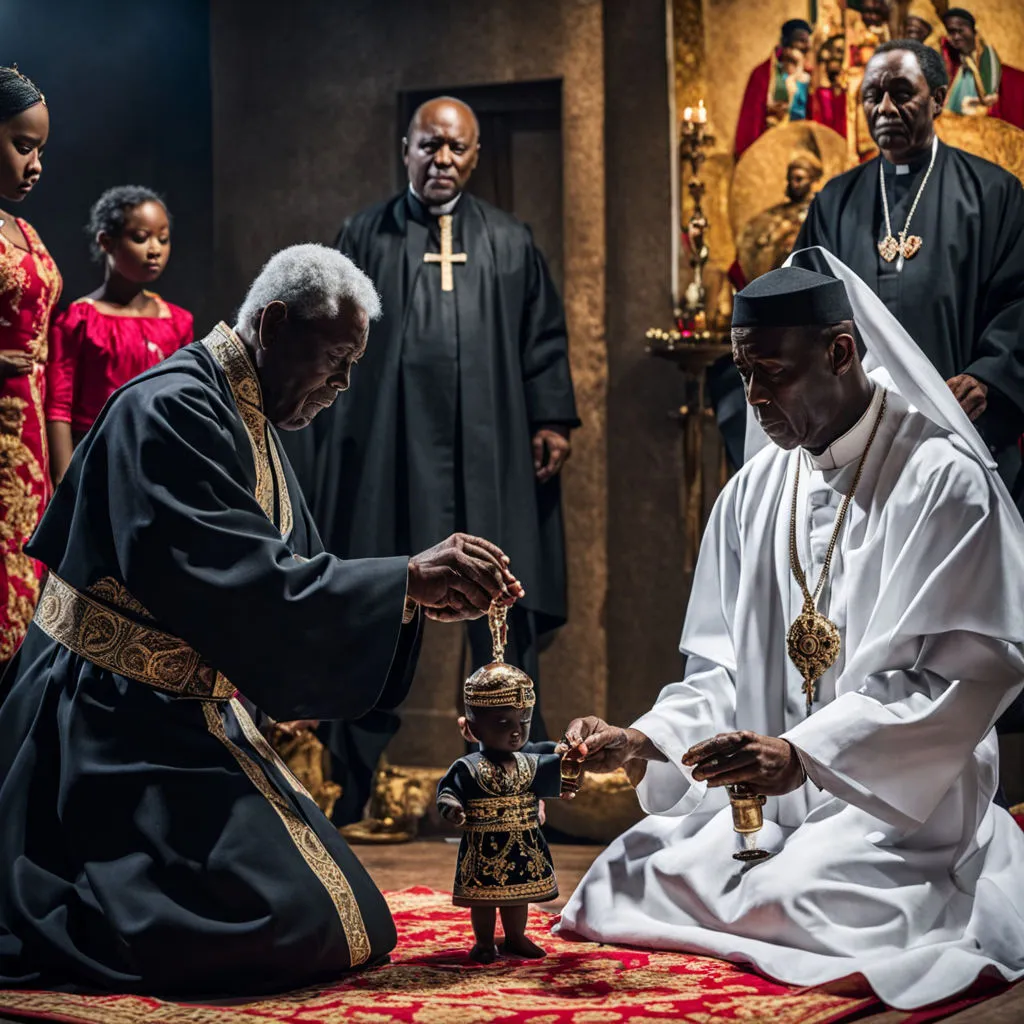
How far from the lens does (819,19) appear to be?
7.18 m

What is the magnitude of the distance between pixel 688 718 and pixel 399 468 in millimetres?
2808

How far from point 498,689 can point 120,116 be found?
14.8 feet

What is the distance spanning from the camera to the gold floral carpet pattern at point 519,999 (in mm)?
3531

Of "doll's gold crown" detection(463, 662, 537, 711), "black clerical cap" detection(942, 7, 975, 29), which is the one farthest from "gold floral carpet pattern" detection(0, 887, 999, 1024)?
"black clerical cap" detection(942, 7, 975, 29)

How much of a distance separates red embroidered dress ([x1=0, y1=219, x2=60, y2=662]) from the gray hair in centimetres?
181

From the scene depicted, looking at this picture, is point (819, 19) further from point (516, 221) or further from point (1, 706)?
point (1, 706)

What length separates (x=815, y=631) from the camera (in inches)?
169

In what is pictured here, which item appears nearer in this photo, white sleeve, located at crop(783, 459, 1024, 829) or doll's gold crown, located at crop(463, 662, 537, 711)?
white sleeve, located at crop(783, 459, 1024, 829)

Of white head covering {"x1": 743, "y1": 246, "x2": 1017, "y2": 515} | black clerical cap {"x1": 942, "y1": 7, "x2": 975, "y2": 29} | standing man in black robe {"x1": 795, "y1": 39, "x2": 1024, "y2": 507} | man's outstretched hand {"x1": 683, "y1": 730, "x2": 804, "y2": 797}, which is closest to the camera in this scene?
man's outstretched hand {"x1": 683, "y1": 730, "x2": 804, "y2": 797}

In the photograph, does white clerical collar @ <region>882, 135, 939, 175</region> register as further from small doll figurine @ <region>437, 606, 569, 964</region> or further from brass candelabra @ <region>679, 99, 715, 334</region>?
small doll figurine @ <region>437, 606, 569, 964</region>

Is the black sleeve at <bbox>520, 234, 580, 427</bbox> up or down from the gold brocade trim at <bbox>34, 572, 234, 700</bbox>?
up

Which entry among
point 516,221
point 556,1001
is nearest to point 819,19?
point 516,221

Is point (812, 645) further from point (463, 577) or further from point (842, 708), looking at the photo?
point (463, 577)

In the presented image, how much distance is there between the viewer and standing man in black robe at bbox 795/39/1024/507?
5926mm
